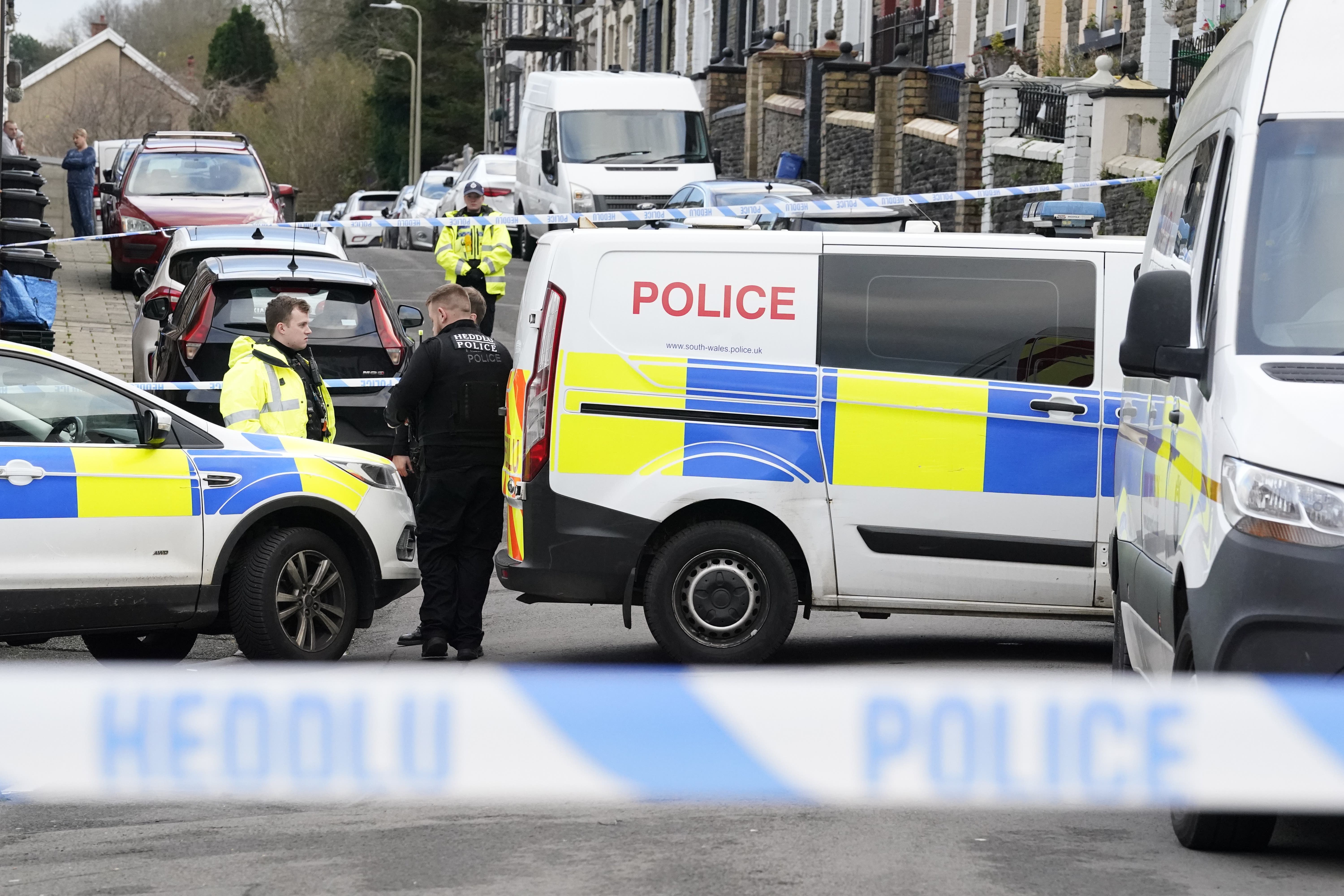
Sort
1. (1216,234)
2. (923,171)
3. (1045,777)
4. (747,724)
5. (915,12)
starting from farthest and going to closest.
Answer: (915,12), (923,171), (747,724), (1045,777), (1216,234)

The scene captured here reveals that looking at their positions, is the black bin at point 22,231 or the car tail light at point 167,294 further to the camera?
the black bin at point 22,231

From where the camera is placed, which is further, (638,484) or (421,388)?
(421,388)

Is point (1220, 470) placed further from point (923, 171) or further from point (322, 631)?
point (923, 171)

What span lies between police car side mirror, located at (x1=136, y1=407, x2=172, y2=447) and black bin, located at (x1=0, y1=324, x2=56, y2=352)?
780 cm

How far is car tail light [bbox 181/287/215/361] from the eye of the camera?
39.5ft

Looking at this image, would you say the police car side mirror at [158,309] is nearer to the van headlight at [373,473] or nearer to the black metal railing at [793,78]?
the van headlight at [373,473]

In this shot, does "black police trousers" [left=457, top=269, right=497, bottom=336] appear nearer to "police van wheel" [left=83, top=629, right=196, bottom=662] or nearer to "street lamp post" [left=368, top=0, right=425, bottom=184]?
"police van wheel" [left=83, top=629, right=196, bottom=662]

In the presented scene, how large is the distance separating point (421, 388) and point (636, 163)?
20.8m

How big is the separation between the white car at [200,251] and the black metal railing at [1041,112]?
1053cm

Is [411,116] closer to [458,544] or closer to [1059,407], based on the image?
[458,544]

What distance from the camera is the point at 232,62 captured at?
9044 cm

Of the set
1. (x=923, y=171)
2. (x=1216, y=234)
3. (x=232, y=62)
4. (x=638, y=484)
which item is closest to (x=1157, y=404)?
(x=1216, y=234)

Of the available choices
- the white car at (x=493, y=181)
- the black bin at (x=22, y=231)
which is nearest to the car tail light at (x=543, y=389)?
the black bin at (x=22, y=231)

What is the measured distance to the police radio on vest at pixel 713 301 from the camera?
8172mm
